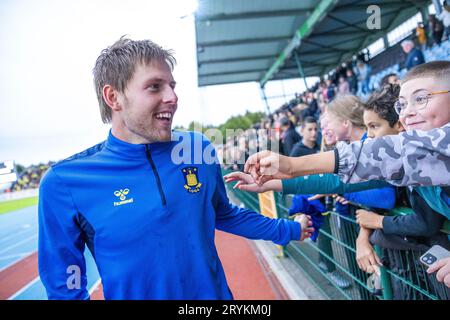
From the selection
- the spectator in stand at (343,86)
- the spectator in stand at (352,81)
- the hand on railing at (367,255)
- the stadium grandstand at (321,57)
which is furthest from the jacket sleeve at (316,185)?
the spectator in stand at (343,86)

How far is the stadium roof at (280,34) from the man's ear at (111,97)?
366mm

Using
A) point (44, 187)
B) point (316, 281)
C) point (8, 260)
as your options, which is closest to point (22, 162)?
point (44, 187)

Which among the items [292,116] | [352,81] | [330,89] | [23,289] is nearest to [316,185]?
[352,81]

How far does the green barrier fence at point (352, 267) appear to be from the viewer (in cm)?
114

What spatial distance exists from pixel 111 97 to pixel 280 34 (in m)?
2.42

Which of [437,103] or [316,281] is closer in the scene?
[437,103]

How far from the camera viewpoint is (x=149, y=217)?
0.76m

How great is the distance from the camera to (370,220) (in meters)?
1.21

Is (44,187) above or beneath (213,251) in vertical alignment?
above

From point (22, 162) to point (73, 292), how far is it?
1.56 ft

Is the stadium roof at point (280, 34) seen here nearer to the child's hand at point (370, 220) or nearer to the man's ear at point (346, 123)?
the man's ear at point (346, 123)
